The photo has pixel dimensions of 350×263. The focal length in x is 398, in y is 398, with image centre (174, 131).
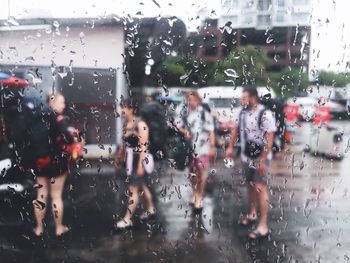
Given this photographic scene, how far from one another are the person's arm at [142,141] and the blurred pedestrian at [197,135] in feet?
0.38

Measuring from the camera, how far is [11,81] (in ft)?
4.55

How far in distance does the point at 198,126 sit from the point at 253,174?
289 mm

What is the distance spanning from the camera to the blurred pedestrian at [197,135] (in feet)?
4.47

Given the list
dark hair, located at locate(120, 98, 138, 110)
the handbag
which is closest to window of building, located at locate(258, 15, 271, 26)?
the handbag

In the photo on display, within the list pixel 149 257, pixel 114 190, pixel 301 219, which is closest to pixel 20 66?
pixel 114 190

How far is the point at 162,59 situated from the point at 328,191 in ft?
3.07

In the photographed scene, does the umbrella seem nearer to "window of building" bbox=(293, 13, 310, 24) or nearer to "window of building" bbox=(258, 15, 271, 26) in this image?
"window of building" bbox=(258, 15, 271, 26)

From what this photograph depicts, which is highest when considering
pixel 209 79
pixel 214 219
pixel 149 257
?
pixel 209 79

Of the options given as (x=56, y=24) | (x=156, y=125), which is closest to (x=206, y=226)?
(x=156, y=125)

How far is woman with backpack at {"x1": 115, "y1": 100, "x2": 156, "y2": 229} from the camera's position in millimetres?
1389

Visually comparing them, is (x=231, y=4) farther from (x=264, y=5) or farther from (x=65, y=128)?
(x=65, y=128)

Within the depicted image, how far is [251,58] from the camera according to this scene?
4.37 ft

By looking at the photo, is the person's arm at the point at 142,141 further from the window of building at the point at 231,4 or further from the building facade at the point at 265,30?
the window of building at the point at 231,4

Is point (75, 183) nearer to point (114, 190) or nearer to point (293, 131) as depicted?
point (114, 190)
